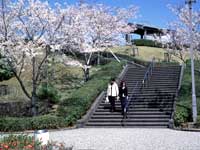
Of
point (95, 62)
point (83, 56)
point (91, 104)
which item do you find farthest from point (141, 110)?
point (95, 62)

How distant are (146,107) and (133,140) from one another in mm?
7469

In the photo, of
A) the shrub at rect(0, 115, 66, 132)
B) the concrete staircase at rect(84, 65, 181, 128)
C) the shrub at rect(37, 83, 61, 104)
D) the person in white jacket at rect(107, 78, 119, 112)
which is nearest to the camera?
the shrub at rect(0, 115, 66, 132)

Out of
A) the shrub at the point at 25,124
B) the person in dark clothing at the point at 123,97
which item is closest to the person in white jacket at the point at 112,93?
the person in dark clothing at the point at 123,97

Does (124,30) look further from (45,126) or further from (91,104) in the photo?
(45,126)

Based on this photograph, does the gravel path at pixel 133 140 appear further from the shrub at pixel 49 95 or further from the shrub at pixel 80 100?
the shrub at pixel 49 95

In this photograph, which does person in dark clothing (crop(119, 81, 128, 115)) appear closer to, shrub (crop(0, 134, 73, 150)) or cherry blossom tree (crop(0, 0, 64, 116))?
cherry blossom tree (crop(0, 0, 64, 116))

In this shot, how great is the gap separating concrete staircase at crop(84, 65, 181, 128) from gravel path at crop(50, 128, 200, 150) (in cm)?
300

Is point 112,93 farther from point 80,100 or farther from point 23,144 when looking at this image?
point 23,144

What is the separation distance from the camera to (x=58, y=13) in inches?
883

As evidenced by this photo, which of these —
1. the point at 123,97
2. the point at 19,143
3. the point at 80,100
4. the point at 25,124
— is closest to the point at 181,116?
the point at 123,97

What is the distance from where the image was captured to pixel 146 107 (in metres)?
21.8

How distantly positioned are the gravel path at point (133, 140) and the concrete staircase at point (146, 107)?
3.00 m

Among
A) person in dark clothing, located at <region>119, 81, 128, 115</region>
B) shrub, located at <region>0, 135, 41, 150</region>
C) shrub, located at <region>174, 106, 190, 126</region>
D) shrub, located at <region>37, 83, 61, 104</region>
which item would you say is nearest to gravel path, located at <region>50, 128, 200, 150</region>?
shrub, located at <region>174, 106, 190, 126</region>

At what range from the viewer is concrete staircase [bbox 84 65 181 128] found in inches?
791
